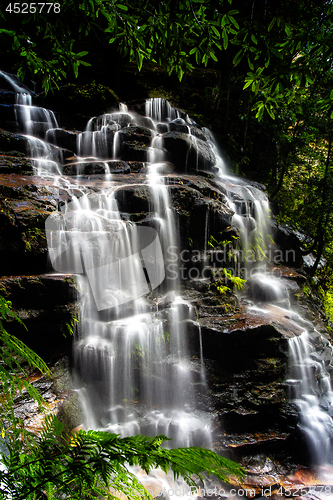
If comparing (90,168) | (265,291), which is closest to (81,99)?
(90,168)

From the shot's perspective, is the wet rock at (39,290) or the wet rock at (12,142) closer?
the wet rock at (39,290)

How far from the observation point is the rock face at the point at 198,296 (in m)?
5.14

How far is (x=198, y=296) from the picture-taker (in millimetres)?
6746

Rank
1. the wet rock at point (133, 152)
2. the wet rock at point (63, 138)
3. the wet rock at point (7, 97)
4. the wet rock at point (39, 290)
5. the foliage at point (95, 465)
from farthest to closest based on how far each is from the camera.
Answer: the wet rock at point (7, 97)
the wet rock at point (63, 138)
the wet rock at point (133, 152)
the wet rock at point (39, 290)
the foliage at point (95, 465)

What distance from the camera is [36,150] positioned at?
8953 mm

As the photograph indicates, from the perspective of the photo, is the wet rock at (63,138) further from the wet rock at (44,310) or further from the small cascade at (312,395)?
the small cascade at (312,395)

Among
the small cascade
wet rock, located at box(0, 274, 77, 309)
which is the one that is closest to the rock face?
wet rock, located at box(0, 274, 77, 309)

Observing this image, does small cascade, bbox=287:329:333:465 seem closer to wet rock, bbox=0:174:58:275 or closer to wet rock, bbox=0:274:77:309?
wet rock, bbox=0:274:77:309

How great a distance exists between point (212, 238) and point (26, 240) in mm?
4742

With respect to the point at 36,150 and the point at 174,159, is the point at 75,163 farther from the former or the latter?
the point at 174,159

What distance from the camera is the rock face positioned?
16.9ft

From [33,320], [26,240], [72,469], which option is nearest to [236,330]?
[33,320]

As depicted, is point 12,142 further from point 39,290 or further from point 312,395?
Result: point 312,395

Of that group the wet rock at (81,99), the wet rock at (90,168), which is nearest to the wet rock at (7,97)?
the wet rock at (81,99)
